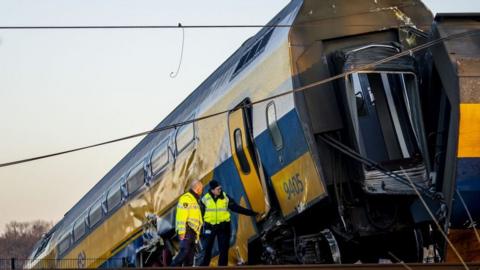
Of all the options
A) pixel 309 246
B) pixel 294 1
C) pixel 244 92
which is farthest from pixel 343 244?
pixel 294 1

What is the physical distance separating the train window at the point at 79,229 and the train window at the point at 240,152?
27.3 feet

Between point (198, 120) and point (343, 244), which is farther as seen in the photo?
point (198, 120)

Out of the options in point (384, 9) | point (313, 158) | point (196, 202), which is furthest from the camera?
point (196, 202)

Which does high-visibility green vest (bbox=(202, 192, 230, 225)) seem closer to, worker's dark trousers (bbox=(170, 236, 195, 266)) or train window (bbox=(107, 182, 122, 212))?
worker's dark trousers (bbox=(170, 236, 195, 266))

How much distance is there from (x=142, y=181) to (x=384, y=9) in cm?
673

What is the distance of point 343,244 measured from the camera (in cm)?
1171

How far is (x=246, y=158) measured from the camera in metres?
11.8

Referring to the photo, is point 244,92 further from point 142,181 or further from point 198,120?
point 142,181

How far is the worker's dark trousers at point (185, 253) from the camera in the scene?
12381 millimetres


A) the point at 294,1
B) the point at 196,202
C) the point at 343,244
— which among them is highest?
the point at 294,1

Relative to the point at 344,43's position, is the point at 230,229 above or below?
below

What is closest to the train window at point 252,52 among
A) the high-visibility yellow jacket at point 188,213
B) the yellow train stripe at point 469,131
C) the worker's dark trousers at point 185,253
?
the high-visibility yellow jacket at point 188,213

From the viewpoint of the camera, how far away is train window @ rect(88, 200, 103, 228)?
734 inches

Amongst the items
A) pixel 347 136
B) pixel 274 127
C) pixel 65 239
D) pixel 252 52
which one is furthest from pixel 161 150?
pixel 65 239
